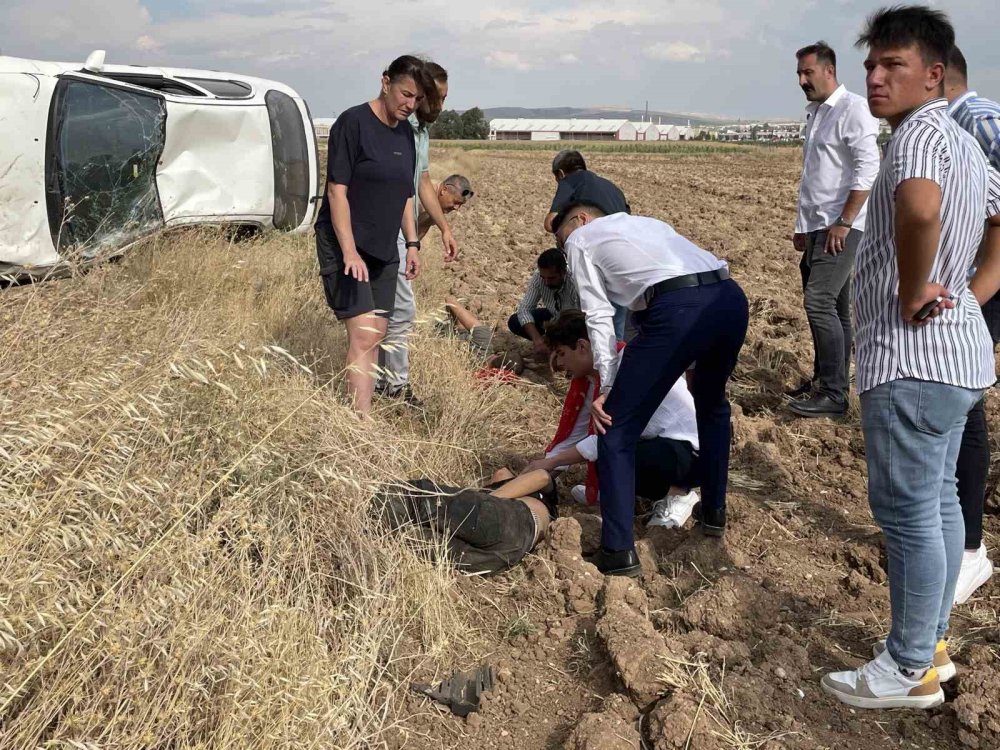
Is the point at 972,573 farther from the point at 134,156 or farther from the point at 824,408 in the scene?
the point at 134,156

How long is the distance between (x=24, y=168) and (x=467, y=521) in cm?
459

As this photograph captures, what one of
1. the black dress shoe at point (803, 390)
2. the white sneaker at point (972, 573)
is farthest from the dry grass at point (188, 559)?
the black dress shoe at point (803, 390)

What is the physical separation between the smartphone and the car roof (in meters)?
6.22

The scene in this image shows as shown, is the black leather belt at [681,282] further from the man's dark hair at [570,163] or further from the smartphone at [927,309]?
the man's dark hair at [570,163]

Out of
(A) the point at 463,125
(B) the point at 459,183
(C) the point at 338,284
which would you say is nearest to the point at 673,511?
(C) the point at 338,284

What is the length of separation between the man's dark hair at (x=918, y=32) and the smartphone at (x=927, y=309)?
644 millimetres

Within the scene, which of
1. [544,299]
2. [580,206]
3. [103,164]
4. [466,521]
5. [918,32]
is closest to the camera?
[918,32]

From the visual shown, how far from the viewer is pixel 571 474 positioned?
4.77 metres

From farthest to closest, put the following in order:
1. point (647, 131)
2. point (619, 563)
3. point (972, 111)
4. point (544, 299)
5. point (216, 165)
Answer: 1. point (647, 131)
2. point (216, 165)
3. point (544, 299)
4. point (619, 563)
5. point (972, 111)

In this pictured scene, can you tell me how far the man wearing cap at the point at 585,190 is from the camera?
5.21 meters

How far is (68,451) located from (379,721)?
1.25 m

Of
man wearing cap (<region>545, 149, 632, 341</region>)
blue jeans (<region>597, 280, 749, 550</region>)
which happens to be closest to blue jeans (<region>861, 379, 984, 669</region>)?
blue jeans (<region>597, 280, 749, 550</region>)

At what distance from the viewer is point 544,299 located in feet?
20.9

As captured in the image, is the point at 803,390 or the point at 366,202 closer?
the point at 366,202
